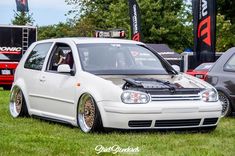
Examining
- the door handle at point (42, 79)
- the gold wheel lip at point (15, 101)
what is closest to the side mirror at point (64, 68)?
the door handle at point (42, 79)

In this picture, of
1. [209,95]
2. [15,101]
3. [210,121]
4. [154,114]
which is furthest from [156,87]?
[15,101]

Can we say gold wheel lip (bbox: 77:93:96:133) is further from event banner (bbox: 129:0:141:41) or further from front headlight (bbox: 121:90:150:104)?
event banner (bbox: 129:0:141:41)

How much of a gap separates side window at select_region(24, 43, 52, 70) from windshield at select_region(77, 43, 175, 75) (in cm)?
110

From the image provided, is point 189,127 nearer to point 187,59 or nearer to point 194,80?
point 194,80

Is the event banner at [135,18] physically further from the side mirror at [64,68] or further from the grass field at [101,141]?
the grass field at [101,141]

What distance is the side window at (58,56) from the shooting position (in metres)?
10.2

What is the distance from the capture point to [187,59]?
28219 mm

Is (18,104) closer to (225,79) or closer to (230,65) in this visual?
(225,79)

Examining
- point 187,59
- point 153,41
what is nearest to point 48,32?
point 153,41

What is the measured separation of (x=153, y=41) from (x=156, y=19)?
1684 mm

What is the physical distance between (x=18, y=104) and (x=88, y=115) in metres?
2.69

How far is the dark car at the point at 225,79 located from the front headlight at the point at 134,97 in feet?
11.9

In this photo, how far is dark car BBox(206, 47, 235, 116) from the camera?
459 inches

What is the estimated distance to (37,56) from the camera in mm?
11039
